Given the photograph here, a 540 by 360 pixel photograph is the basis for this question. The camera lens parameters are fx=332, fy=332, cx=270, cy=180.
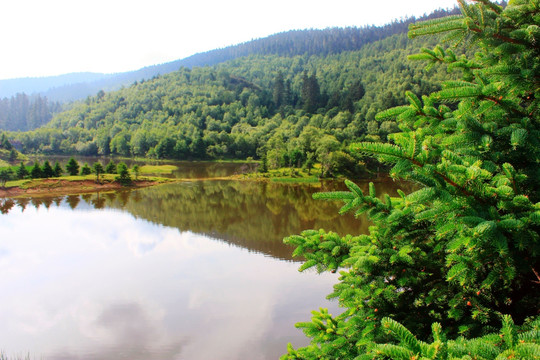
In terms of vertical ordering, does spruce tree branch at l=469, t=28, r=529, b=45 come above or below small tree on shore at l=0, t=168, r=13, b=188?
above

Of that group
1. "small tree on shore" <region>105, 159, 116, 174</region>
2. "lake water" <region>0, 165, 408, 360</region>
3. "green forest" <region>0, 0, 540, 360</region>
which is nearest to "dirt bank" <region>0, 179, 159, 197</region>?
"small tree on shore" <region>105, 159, 116, 174</region>

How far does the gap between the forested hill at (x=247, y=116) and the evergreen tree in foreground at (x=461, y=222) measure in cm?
6049

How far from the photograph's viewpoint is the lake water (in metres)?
15.2

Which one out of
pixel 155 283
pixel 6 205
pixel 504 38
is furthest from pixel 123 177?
pixel 504 38

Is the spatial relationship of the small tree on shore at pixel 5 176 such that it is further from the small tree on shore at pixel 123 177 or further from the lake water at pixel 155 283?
the small tree on shore at pixel 123 177

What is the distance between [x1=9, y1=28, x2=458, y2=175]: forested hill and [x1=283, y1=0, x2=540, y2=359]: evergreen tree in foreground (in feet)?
198

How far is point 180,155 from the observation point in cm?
10556

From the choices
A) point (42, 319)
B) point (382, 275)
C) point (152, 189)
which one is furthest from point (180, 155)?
point (382, 275)

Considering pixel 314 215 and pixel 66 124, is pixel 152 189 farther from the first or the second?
pixel 66 124

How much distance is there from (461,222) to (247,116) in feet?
421

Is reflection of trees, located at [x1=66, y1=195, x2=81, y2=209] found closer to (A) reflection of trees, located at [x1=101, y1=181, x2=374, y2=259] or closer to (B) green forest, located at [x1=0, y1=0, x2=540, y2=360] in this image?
(A) reflection of trees, located at [x1=101, y1=181, x2=374, y2=259]

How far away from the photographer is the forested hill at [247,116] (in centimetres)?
8188

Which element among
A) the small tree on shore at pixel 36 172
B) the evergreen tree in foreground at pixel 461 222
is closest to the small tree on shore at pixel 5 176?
the small tree on shore at pixel 36 172

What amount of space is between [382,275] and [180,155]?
105967mm
